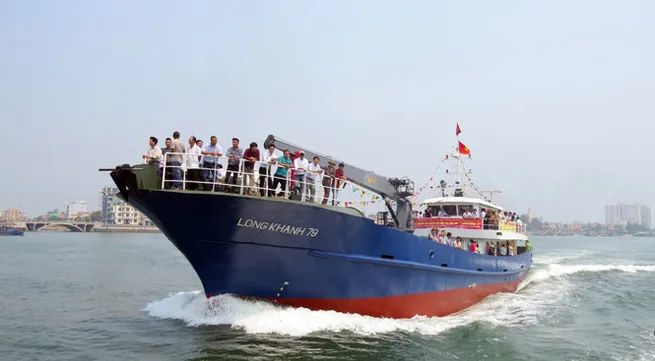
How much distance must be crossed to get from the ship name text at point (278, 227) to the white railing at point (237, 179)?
2.00ft

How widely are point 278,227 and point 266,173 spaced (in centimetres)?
120

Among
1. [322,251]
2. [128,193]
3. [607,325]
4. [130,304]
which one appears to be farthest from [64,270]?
[607,325]

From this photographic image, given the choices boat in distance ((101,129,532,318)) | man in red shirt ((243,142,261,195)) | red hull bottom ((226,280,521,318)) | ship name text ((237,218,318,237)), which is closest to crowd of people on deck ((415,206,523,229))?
red hull bottom ((226,280,521,318))

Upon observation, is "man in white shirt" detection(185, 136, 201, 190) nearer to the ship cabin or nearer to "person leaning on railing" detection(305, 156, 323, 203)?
"person leaning on railing" detection(305, 156, 323, 203)

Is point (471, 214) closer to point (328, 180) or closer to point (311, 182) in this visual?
point (328, 180)

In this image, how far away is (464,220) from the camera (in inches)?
706

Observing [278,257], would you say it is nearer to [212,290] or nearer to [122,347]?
[212,290]


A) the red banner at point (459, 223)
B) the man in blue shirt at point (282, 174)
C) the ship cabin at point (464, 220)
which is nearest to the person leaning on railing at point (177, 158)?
Result: the man in blue shirt at point (282, 174)

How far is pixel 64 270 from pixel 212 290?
20.0 metres

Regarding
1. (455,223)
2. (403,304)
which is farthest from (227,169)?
(455,223)

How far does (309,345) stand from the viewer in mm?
9969

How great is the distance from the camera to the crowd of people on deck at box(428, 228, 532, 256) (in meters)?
15.8

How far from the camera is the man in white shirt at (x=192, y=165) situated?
34.1ft

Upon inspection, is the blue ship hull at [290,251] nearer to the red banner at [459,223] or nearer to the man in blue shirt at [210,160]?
the man in blue shirt at [210,160]
